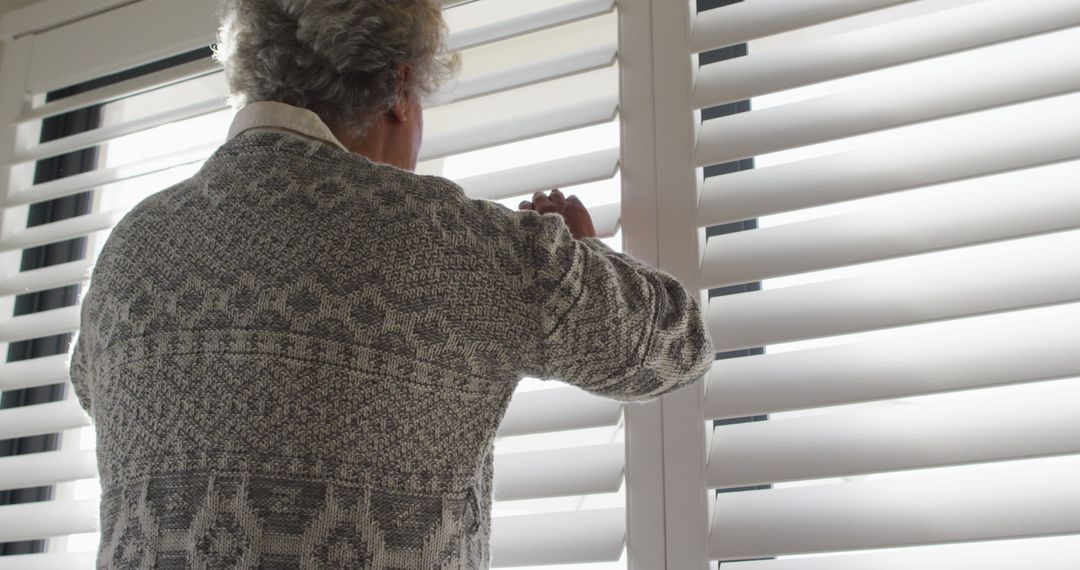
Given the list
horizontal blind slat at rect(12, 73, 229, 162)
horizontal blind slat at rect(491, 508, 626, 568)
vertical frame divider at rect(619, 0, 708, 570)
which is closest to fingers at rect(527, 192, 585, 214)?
vertical frame divider at rect(619, 0, 708, 570)

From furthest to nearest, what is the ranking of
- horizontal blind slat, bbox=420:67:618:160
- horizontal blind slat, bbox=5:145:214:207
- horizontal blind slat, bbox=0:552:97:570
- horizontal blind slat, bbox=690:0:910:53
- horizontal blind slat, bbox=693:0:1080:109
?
horizontal blind slat, bbox=5:145:214:207
horizontal blind slat, bbox=0:552:97:570
horizontal blind slat, bbox=420:67:618:160
horizontal blind slat, bbox=690:0:910:53
horizontal blind slat, bbox=693:0:1080:109

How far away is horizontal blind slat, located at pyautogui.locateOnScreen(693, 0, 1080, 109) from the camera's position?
1100mm

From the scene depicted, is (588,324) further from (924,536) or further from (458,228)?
(924,536)

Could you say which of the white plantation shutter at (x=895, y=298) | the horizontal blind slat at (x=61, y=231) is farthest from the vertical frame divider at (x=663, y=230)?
the horizontal blind slat at (x=61, y=231)

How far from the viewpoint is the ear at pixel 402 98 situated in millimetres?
1103

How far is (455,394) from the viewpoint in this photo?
93 centimetres

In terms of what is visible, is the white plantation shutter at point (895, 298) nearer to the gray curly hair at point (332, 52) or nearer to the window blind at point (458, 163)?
the window blind at point (458, 163)

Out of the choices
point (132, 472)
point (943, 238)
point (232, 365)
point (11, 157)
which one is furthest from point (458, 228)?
point (11, 157)

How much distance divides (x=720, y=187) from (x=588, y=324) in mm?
366

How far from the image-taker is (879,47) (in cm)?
117

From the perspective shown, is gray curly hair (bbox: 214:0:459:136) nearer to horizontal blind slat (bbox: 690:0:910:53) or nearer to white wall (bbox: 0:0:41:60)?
horizontal blind slat (bbox: 690:0:910:53)

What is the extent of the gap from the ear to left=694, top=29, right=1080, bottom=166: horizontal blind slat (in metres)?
0.35

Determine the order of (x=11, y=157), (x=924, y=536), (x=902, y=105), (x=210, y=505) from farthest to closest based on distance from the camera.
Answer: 1. (x=11, y=157)
2. (x=902, y=105)
3. (x=924, y=536)
4. (x=210, y=505)

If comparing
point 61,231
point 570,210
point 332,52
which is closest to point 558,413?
point 570,210
